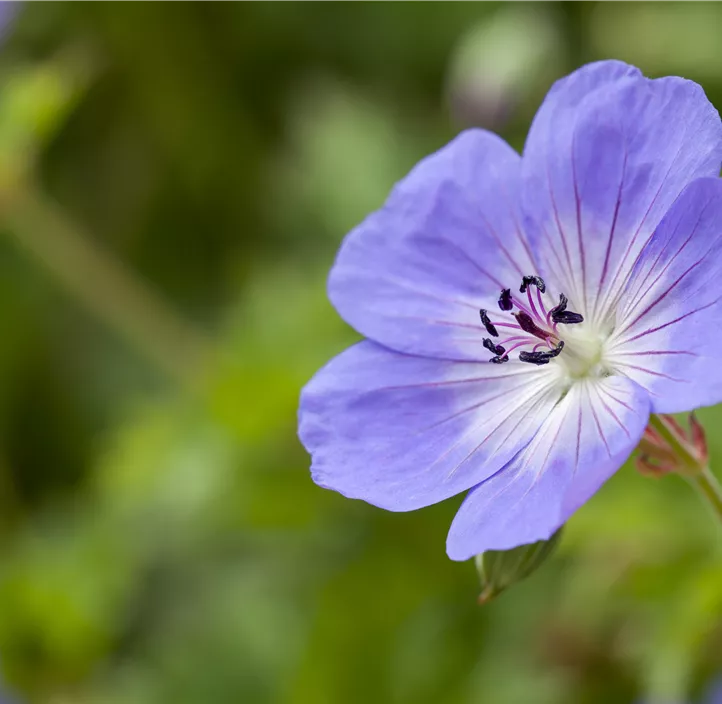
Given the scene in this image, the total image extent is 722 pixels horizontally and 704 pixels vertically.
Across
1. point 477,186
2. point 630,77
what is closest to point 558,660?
point 477,186

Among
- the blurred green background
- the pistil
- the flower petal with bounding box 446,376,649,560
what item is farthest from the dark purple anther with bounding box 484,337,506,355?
the blurred green background

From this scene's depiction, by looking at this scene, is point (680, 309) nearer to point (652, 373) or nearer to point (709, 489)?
point (652, 373)

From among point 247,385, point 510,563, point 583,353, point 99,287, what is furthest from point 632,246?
point 99,287

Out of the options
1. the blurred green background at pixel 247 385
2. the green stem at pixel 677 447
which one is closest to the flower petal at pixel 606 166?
the green stem at pixel 677 447

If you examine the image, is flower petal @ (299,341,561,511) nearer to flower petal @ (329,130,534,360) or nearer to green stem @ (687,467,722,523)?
flower petal @ (329,130,534,360)

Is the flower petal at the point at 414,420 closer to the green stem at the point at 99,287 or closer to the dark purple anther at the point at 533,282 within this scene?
the dark purple anther at the point at 533,282

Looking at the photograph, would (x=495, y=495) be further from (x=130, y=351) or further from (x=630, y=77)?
(x=130, y=351)

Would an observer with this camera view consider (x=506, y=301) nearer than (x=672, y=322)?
No
